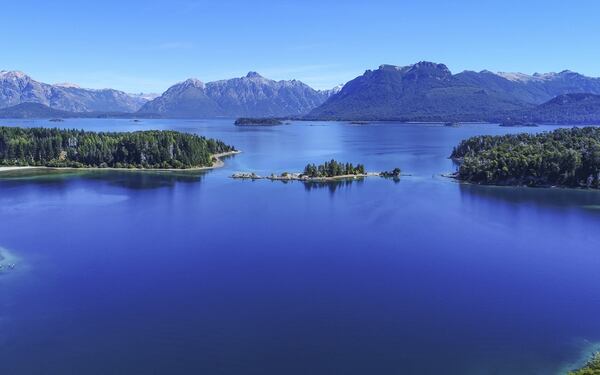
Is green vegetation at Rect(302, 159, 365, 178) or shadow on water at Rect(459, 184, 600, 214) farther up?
green vegetation at Rect(302, 159, 365, 178)

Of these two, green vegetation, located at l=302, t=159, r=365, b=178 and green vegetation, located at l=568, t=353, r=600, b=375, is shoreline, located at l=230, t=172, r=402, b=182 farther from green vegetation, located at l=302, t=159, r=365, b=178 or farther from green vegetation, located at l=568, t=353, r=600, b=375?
green vegetation, located at l=568, t=353, r=600, b=375

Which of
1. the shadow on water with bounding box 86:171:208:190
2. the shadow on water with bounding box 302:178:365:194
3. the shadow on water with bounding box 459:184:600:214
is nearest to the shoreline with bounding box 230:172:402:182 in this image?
the shadow on water with bounding box 302:178:365:194

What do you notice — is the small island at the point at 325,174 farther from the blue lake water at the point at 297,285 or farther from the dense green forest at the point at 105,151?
the blue lake water at the point at 297,285

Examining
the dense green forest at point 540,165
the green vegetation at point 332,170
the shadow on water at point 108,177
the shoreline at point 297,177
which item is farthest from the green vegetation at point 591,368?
the green vegetation at point 332,170

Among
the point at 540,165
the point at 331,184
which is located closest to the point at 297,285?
the point at 331,184

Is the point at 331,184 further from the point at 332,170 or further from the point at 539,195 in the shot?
the point at 539,195

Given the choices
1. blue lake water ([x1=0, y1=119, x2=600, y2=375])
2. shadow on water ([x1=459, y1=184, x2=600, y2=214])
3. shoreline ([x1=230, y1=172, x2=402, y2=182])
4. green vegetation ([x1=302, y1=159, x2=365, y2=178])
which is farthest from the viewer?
green vegetation ([x1=302, y1=159, x2=365, y2=178])

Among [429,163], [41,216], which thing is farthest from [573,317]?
[429,163]
